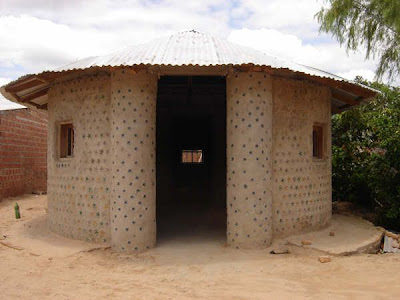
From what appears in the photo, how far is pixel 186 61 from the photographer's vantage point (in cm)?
648

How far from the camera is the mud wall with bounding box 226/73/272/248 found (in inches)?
268

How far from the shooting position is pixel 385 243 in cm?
784

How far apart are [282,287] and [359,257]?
2.19m

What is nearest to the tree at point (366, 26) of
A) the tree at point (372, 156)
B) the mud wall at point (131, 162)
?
the tree at point (372, 156)

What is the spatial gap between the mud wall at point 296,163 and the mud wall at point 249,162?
41 centimetres

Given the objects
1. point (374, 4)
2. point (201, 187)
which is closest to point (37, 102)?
point (201, 187)

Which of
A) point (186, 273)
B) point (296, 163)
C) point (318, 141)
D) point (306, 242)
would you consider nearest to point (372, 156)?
point (318, 141)

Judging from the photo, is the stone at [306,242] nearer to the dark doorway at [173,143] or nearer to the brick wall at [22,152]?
the dark doorway at [173,143]

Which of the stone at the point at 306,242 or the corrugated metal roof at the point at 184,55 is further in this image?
the stone at the point at 306,242

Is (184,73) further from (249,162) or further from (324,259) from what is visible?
(324,259)

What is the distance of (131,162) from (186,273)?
2119 millimetres

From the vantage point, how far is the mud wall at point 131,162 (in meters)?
6.68

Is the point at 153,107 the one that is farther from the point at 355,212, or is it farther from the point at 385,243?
the point at 355,212

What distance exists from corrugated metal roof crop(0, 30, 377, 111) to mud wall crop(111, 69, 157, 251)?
0.42m
